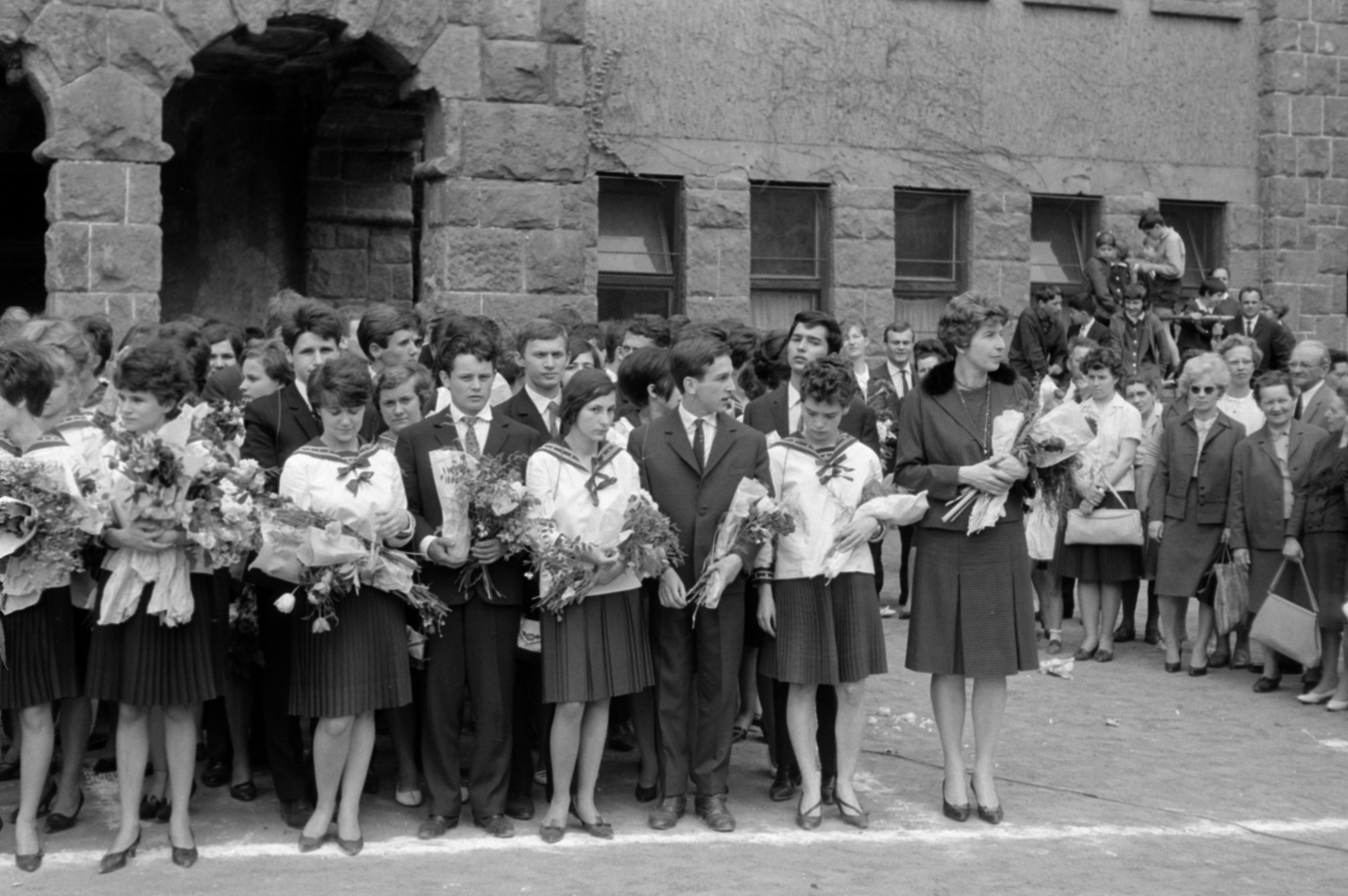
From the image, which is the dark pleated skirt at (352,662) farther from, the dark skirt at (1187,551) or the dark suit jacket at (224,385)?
the dark skirt at (1187,551)

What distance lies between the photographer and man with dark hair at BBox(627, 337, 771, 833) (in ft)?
24.4

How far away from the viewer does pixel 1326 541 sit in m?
10.2

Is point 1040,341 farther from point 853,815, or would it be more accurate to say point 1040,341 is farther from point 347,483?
point 347,483

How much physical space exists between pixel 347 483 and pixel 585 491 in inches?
36.7

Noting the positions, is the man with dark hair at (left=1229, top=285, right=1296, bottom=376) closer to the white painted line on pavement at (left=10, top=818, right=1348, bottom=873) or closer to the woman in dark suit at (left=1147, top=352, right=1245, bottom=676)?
the woman in dark suit at (left=1147, top=352, right=1245, bottom=676)

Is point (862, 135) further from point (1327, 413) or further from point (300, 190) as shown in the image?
point (1327, 413)

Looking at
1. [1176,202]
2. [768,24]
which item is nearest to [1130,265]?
[1176,202]

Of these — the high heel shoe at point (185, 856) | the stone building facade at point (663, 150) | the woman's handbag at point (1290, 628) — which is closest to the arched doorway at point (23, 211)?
the stone building facade at point (663, 150)

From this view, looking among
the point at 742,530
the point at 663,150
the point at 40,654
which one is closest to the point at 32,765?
the point at 40,654

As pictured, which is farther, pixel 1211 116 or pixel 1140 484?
pixel 1211 116

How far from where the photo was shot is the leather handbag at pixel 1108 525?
11.2m

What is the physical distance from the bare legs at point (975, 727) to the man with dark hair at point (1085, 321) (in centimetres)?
841

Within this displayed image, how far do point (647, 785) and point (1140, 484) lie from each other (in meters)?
5.18

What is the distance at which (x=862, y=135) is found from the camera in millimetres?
16844
